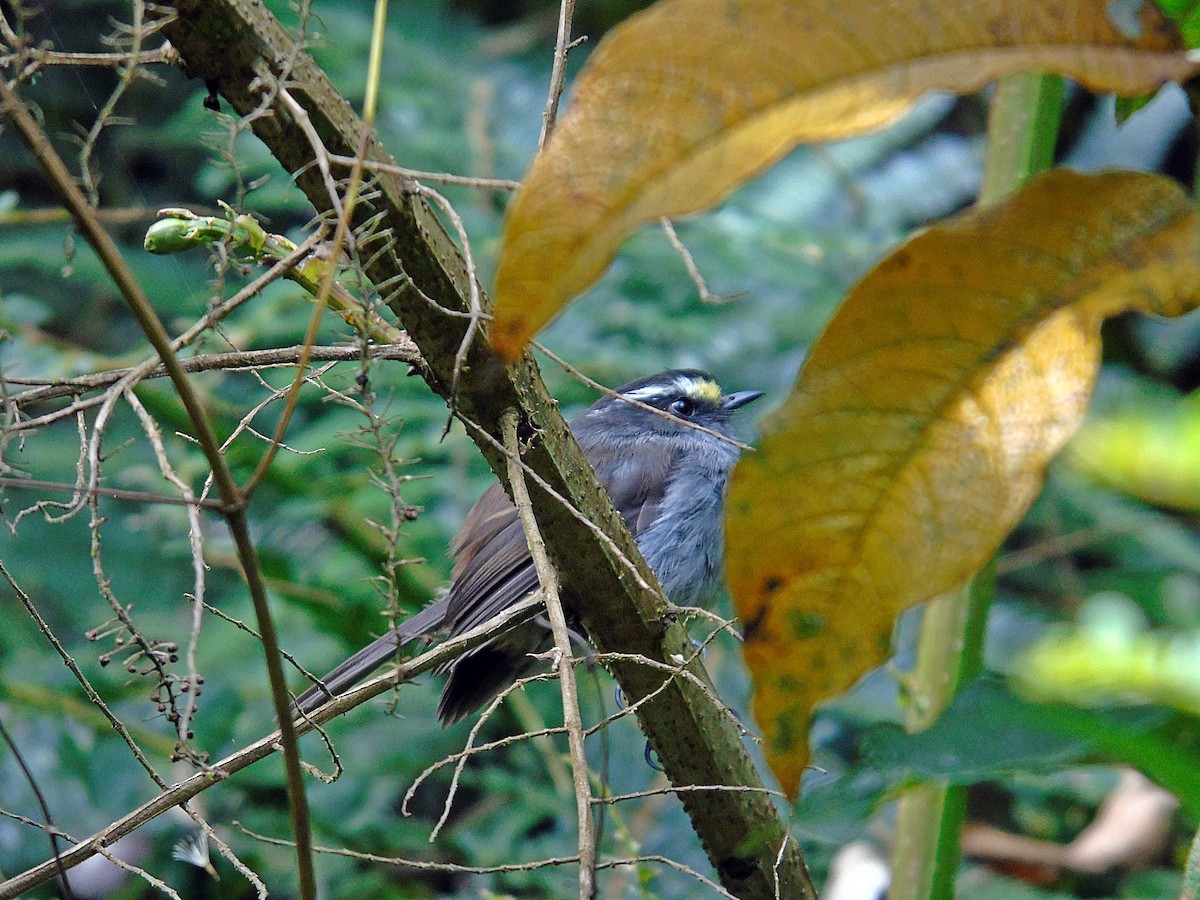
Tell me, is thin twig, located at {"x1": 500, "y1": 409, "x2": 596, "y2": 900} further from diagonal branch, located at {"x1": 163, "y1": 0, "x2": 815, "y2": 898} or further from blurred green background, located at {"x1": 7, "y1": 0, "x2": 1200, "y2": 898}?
blurred green background, located at {"x1": 7, "y1": 0, "x2": 1200, "y2": 898}

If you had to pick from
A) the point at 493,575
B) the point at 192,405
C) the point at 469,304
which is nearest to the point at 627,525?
the point at 493,575

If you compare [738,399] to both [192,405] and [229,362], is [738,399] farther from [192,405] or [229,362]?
[192,405]

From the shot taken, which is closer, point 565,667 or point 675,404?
point 565,667

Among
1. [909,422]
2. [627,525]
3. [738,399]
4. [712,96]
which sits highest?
[712,96]

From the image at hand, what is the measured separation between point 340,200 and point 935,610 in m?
1.63

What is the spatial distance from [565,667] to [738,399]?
2.89m

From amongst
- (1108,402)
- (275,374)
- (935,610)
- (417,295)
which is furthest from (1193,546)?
(417,295)

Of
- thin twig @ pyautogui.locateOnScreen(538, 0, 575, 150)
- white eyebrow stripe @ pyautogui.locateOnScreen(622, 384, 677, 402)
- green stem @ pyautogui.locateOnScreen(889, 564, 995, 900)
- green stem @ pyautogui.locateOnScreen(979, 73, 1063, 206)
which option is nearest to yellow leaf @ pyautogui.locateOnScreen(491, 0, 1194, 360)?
thin twig @ pyautogui.locateOnScreen(538, 0, 575, 150)

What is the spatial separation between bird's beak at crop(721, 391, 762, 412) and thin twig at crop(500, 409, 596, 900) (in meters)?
2.56

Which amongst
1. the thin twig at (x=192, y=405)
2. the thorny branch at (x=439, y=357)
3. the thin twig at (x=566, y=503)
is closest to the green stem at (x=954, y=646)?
the thorny branch at (x=439, y=357)

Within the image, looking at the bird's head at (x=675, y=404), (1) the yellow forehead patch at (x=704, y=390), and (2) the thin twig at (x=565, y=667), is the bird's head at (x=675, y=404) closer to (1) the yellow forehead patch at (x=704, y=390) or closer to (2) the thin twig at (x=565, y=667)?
(1) the yellow forehead patch at (x=704, y=390)

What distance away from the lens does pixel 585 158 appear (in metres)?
0.76

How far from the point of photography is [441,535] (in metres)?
3.85

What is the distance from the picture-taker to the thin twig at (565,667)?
43.4 inches
